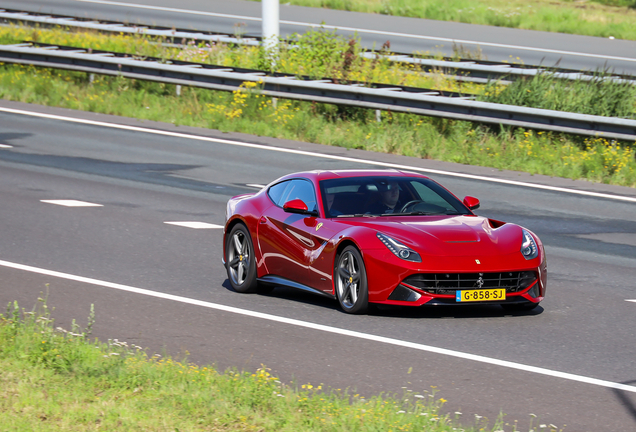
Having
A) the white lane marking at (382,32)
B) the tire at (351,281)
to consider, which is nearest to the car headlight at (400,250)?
the tire at (351,281)

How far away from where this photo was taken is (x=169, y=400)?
20.7ft

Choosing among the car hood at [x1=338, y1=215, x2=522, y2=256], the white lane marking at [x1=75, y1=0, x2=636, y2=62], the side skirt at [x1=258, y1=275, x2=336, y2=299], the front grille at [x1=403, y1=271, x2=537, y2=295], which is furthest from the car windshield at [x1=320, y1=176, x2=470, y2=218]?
the white lane marking at [x1=75, y1=0, x2=636, y2=62]

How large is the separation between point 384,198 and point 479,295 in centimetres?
157

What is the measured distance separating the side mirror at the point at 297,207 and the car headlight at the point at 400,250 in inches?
40.3

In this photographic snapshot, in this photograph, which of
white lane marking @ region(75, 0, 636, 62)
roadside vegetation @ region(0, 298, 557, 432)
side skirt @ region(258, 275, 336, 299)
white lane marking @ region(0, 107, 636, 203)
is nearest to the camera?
roadside vegetation @ region(0, 298, 557, 432)

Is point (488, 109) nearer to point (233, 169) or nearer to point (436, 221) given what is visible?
point (233, 169)

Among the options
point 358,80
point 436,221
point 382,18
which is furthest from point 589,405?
point 382,18

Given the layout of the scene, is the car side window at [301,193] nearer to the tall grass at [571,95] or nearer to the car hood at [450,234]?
the car hood at [450,234]

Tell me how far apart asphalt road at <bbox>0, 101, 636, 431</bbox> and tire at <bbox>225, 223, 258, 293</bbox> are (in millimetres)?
166

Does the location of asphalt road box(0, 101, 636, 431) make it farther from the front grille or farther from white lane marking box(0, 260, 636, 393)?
the front grille

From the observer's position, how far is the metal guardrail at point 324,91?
18092mm

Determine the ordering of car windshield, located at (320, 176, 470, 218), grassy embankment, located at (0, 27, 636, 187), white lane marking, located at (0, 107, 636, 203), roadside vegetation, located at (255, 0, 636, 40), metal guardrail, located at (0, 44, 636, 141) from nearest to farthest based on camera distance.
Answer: car windshield, located at (320, 176, 470, 218)
white lane marking, located at (0, 107, 636, 203)
metal guardrail, located at (0, 44, 636, 141)
grassy embankment, located at (0, 27, 636, 187)
roadside vegetation, located at (255, 0, 636, 40)

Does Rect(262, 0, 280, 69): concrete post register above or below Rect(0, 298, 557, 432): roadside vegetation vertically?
above

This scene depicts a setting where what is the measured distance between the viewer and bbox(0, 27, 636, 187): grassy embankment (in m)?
18.4
